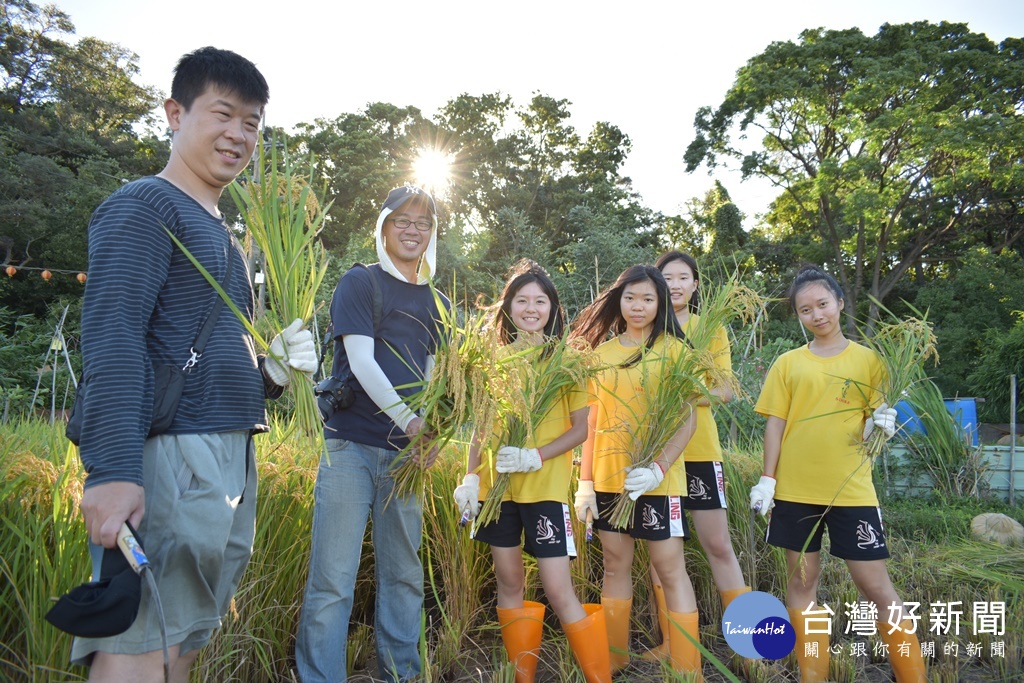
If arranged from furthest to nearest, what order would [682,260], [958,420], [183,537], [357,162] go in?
1. [357,162]
2. [958,420]
3. [682,260]
4. [183,537]

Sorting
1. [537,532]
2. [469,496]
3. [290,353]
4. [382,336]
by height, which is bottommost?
[537,532]

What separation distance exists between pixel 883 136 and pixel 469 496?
17.8m

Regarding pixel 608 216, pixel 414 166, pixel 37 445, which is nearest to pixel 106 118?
pixel 414 166

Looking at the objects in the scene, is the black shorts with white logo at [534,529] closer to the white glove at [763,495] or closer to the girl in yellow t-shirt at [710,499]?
the girl in yellow t-shirt at [710,499]

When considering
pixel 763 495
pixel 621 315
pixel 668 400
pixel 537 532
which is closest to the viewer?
pixel 537 532

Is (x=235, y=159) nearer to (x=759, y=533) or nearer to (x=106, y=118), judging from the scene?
(x=759, y=533)

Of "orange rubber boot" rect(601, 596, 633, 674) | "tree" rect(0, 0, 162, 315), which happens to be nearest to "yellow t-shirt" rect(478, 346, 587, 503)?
"orange rubber boot" rect(601, 596, 633, 674)

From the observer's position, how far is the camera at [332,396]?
2.42 meters

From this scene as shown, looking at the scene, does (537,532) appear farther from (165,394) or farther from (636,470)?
(165,394)

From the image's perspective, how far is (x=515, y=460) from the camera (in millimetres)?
2564

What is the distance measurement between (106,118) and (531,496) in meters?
20.7

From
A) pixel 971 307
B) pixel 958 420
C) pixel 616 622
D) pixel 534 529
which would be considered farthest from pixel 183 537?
pixel 971 307

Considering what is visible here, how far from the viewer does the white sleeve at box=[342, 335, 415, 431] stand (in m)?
2.36

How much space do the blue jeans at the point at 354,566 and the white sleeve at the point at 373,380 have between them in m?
0.22
